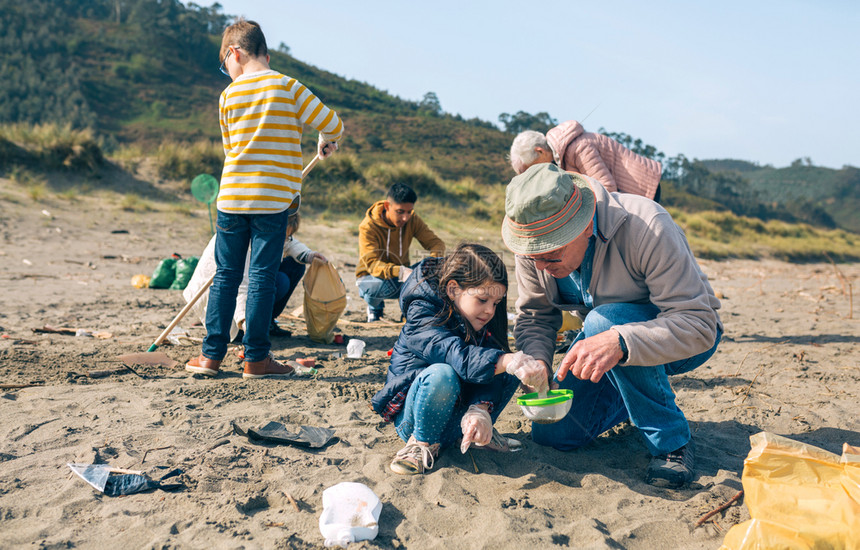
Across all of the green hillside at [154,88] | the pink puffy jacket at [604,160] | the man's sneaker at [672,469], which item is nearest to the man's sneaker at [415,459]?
the man's sneaker at [672,469]

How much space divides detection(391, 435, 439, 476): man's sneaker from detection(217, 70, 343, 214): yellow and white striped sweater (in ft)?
5.52

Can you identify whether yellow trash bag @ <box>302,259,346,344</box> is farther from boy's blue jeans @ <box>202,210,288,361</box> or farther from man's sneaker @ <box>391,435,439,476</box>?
man's sneaker @ <box>391,435,439,476</box>

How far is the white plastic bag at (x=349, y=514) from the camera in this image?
1.80 m

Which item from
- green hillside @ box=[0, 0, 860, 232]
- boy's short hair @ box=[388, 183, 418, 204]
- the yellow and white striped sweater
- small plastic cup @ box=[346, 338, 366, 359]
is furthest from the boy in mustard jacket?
green hillside @ box=[0, 0, 860, 232]

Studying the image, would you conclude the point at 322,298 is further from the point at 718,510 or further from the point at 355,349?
the point at 718,510

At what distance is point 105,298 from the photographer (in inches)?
219

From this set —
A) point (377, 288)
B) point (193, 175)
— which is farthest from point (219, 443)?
point (193, 175)

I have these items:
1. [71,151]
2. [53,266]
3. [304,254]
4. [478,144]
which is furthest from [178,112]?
[304,254]

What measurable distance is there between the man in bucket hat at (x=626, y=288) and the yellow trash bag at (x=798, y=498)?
503mm

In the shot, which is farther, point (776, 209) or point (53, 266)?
point (776, 209)

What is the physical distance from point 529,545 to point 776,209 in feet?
188

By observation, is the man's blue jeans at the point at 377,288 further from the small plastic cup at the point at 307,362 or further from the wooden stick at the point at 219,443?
the wooden stick at the point at 219,443

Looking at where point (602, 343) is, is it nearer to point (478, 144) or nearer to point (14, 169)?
point (14, 169)

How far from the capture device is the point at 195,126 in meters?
33.7
